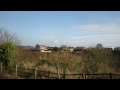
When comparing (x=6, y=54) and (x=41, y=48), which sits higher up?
(x=41, y=48)

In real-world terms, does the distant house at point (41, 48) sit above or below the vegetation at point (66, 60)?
above

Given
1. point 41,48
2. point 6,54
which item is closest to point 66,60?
point 41,48

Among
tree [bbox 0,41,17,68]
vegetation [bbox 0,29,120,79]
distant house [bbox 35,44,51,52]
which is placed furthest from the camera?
distant house [bbox 35,44,51,52]

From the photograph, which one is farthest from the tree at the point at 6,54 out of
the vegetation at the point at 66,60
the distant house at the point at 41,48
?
the distant house at the point at 41,48

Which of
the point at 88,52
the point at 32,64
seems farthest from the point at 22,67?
the point at 88,52

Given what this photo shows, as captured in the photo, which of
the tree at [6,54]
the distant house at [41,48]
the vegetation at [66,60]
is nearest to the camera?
the vegetation at [66,60]

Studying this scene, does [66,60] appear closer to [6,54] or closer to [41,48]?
[41,48]

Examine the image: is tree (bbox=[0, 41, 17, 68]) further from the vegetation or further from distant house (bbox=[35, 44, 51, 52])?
distant house (bbox=[35, 44, 51, 52])

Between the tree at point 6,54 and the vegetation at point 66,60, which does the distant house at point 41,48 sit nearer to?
the vegetation at point 66,60

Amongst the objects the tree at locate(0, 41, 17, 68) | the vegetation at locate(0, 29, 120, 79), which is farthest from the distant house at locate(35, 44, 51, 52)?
the tree at locate(0, 41, 17, 68)

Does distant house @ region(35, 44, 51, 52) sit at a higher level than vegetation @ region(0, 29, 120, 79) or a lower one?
higher

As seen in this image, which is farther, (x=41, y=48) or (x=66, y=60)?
(x=41, y=48)
